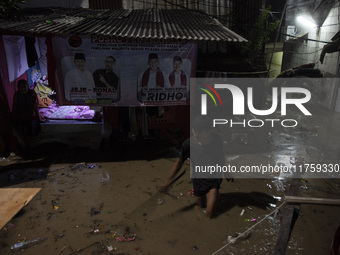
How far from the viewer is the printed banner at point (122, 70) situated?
6441mm

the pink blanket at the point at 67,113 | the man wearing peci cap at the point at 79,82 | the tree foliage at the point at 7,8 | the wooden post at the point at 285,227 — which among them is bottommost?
the pink blanket at the point at 67,113

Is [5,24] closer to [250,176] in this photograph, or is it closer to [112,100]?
[112,100]

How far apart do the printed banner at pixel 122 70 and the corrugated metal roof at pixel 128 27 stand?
0.31m

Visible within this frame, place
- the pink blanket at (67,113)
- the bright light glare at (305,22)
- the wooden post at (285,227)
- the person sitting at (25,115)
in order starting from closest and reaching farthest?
1. the wooden post at (285,227)
2. the person sitting at (25,115)
3. the pink blanket at (67,113)
4. the bright light glare at (305,22)

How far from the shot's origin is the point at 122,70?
21.9 ft

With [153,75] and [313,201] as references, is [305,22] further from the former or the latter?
[313,201]

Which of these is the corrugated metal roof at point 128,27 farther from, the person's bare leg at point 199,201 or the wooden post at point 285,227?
the wooden post at point 285,227

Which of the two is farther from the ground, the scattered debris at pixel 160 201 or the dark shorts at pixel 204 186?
the dark shorts at pixel 204 186

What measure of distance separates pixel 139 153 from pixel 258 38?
6.43m

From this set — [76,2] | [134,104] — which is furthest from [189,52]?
[76,2]

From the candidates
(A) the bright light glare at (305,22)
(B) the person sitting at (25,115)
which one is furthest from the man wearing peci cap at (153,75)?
(A) the bright light glare at (305,22)

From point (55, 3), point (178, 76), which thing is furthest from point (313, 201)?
point (55, 3)

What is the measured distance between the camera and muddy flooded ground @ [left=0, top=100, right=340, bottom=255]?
396 centimetres

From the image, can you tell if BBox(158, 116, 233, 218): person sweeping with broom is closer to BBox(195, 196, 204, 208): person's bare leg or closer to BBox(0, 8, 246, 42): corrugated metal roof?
BBox(195, 196, 204, 208): person's bare leg
